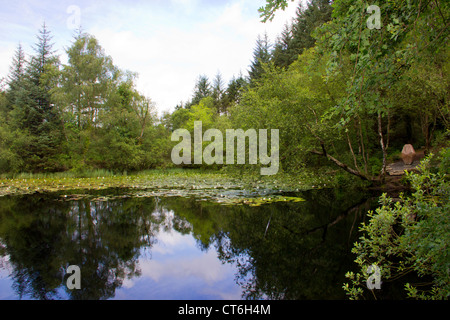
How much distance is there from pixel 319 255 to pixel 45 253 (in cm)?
461

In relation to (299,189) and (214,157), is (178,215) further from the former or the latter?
(214,157)

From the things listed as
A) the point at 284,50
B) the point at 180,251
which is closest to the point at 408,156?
the point at 180,251

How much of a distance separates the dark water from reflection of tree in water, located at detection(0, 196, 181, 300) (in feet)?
0.05

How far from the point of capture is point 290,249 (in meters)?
4.54

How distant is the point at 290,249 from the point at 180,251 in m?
2.05

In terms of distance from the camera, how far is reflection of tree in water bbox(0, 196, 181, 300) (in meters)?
3.39

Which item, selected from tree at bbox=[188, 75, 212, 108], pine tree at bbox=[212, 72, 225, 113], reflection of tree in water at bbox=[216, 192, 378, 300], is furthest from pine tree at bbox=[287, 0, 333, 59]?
reflection of tree in water at bbox=[216, 192, 378, 300]

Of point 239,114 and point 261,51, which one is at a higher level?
point 261,51

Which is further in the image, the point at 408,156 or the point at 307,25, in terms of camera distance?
the point at 307,25

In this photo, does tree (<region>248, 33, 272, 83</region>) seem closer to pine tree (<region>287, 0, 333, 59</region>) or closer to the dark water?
pine tree (<region>287, 0, 333, 59</region>)

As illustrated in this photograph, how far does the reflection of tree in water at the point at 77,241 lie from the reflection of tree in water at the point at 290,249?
169 cm

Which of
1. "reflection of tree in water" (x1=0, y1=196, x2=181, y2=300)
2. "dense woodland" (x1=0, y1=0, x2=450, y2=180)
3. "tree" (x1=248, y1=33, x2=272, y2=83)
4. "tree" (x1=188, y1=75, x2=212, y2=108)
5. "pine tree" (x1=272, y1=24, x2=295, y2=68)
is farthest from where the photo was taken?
"tree" (x1=188, y1=75, x2=212, y2=108)

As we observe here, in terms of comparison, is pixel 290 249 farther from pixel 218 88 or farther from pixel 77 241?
pixel 218 88
